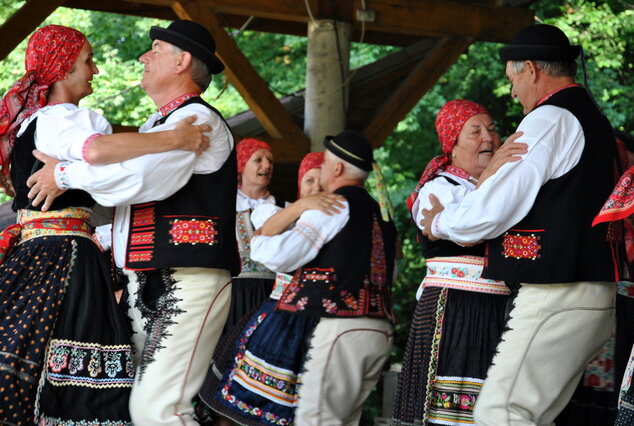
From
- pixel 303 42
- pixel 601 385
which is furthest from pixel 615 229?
pixel 303 42

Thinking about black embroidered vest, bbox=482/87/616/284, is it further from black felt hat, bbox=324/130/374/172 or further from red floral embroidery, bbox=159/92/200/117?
black felt hat, bbox=324/130/374/172

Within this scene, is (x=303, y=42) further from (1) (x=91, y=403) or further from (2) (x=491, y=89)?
(1) (x=91, y=403)

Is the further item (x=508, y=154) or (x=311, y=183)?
(x=311, y=183)

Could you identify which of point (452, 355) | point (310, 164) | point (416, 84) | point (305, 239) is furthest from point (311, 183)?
point (452, 355)

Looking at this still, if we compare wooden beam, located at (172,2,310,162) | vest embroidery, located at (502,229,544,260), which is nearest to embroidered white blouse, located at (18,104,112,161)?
vest embroidery, located at (502,229,544,260)

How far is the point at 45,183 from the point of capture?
2771mm

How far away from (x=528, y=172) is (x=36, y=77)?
164cm

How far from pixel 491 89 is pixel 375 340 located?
6.91m

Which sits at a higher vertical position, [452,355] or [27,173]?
[27,173]

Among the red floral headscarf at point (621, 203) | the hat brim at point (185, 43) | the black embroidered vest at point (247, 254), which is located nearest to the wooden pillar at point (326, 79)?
the black embroidered vest at point (247, 254)

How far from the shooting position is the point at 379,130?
20.1ft

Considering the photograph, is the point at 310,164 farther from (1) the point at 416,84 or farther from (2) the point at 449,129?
(2) the point at 449,129

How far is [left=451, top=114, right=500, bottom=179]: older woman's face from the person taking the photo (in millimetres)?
3576

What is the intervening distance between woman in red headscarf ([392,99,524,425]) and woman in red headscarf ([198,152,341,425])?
1.63 feet
